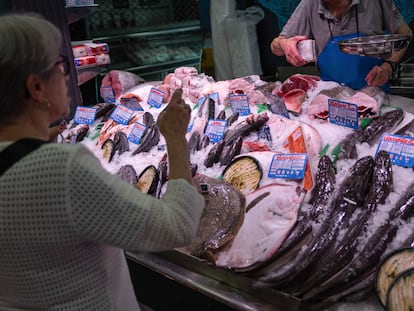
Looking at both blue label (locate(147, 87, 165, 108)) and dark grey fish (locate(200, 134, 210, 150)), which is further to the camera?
blue label (locate(147, 87, 165, 108))

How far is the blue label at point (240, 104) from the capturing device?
10.6 ft

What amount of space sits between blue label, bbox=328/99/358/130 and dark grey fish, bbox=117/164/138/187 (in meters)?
1.30

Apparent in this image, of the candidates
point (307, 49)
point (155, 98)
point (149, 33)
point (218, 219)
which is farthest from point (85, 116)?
point (149, 33)

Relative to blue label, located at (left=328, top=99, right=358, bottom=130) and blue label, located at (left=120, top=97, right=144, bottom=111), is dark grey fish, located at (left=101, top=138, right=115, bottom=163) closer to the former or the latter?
blue label, located at (left=120, top=97, right=144, bottom=111)

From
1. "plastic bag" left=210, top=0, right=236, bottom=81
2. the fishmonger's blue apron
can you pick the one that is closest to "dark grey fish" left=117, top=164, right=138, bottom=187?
the fishmonger's blue apron

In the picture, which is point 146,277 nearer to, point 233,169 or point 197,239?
point 197,239

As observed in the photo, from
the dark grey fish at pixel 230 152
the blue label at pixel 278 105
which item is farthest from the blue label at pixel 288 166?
the blue label at pixel 278 105

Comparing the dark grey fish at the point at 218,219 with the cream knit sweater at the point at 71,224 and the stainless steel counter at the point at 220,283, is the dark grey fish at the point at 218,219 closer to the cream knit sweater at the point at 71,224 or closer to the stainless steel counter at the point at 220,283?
the stainless steel counter at the point at 220,283

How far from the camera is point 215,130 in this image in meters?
3.03

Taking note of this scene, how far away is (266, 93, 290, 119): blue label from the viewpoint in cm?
298

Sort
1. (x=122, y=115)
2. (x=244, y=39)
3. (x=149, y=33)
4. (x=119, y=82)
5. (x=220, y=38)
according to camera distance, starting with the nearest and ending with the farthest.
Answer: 1. (x=122, y=115)
2. (x=119, y=82)
3. (x=244, y=39)
4. (x=220, y=38)
5. (x=149, y=33)

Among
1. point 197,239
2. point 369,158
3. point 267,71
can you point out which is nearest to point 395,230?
point 369,158

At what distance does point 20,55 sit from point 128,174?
1.73 m

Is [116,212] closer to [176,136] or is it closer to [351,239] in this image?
[176,136]
